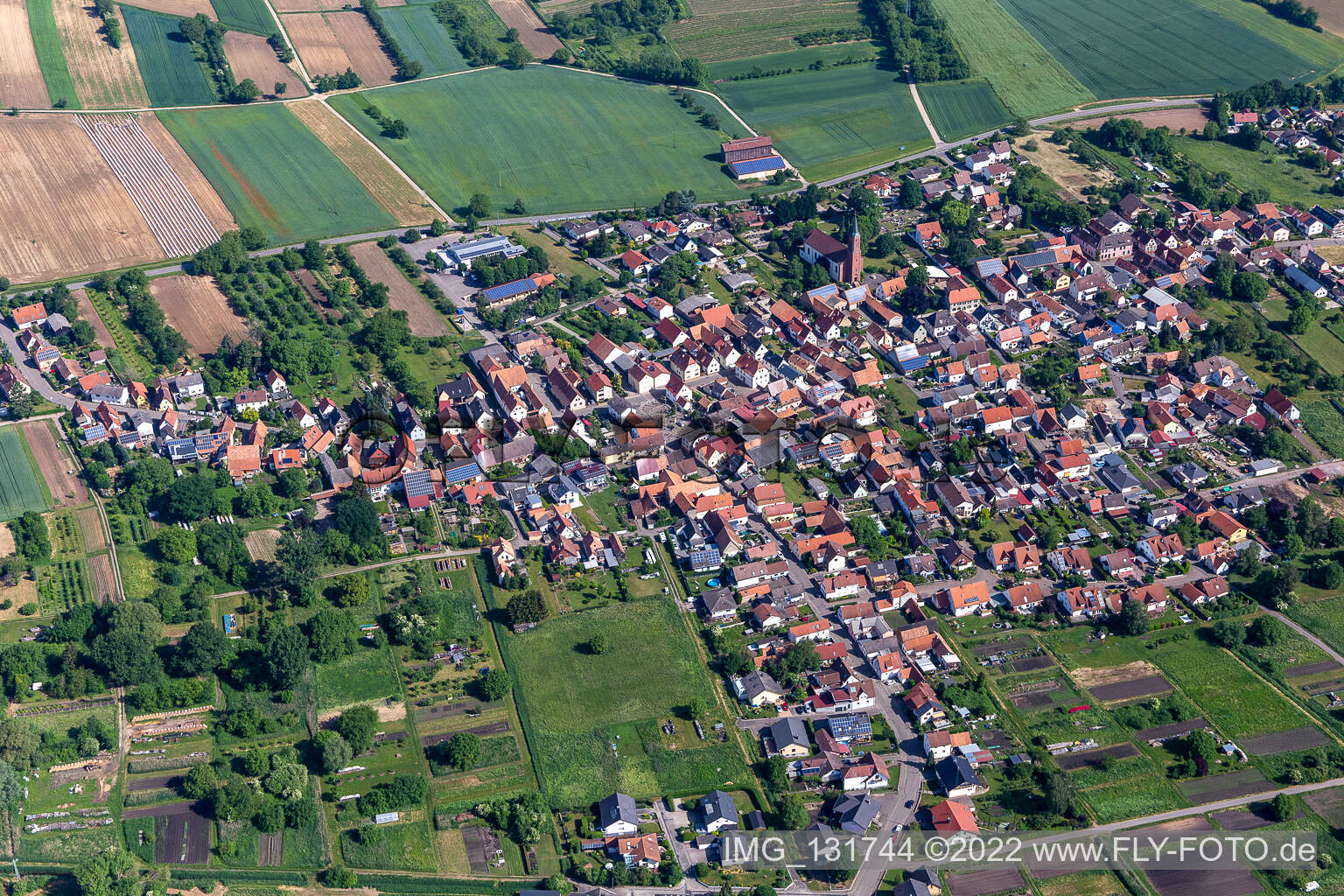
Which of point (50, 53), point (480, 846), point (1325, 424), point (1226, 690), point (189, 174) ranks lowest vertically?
point (480, 846)

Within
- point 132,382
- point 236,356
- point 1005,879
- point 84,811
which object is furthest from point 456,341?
point 1005,879

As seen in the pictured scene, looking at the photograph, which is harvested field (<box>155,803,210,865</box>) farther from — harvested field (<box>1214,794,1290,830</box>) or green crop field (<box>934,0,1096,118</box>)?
green crop field (<box>934,0,1096,118</box>)

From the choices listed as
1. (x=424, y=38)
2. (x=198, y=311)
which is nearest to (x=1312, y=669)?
(x=198, y=311)

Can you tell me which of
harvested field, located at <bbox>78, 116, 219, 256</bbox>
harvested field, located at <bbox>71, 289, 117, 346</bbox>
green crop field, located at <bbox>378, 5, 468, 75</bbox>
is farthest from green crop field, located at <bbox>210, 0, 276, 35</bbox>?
harvested field, located at <bbox>71, 289, 117, 346</bbox>

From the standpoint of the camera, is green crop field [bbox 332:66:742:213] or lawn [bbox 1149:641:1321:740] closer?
lawn [bbox 1149:641:1321:740]

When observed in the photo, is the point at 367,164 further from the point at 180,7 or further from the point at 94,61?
the point at 180,7

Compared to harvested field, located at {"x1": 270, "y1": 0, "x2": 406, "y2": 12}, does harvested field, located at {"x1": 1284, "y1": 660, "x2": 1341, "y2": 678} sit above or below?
below

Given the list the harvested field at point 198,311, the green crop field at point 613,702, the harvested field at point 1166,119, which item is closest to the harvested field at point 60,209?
the harvested field at point 198,311
